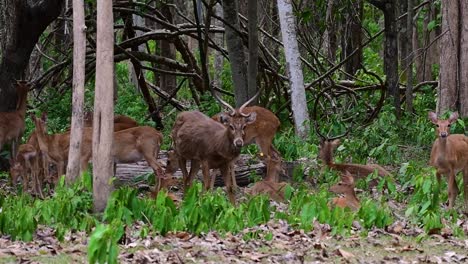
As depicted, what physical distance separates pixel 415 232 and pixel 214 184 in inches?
170

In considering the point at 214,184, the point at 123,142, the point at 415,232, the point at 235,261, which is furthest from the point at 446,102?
the point at 235,261

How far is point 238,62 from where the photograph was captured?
16125 mm

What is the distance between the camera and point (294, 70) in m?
16.2

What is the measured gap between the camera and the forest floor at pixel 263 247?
7.74 metres

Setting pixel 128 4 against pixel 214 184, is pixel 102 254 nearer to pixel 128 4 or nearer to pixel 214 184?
pixel 214 184

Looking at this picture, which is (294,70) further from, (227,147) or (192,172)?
(227,147)

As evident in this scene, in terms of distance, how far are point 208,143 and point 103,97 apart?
3.02 meters

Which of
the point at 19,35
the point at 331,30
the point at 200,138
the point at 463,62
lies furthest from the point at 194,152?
the point at 331,30

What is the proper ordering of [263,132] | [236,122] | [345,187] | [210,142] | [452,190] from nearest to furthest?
1. [345,187]
2. [452,190]
3. [236,122]
4. [210,142]
5. [263,132]

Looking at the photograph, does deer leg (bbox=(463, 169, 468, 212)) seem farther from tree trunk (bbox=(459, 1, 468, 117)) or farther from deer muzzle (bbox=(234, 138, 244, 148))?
tree trunk (bbox=(459, 1, 468, 117))

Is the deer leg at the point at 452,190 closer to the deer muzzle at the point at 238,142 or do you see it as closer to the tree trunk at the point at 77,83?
the deer muzzle at the point at 238,142

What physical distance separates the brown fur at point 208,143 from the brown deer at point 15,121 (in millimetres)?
2318

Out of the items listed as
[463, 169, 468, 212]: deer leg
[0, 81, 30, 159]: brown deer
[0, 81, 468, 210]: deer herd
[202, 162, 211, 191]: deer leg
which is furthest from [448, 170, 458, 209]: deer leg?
[0, 81, 30, 159]: brown deer

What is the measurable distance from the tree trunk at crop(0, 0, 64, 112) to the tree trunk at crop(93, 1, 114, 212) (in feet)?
13.3
